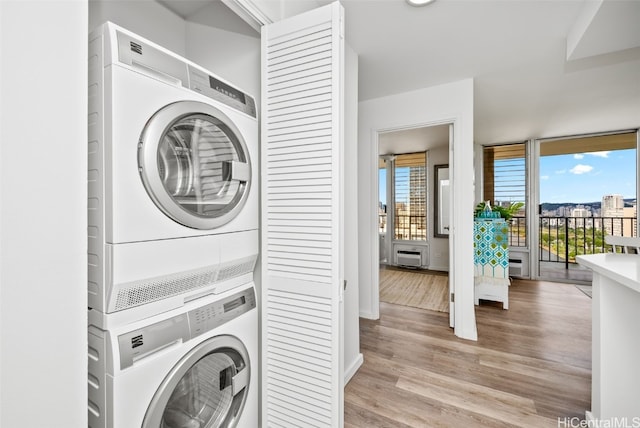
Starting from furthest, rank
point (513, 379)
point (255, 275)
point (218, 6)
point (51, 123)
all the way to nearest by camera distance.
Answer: point (513, 379) → point (218, 6) → point (255, 275) → point (51, 123)

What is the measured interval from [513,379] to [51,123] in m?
2.79

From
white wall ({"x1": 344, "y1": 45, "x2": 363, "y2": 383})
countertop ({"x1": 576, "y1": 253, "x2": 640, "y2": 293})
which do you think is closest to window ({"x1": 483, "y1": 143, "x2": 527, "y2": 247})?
countertop ({"x1": 576, "y1": 253, "x2": 640, "y2": 293})

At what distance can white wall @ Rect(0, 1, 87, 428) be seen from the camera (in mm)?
571

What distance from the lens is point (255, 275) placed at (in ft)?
5.16

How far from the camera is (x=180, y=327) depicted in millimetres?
1052

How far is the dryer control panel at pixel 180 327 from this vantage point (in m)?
0.90

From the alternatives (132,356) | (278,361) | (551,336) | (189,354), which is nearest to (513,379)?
(551,336)

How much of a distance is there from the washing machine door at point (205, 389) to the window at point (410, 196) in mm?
5025

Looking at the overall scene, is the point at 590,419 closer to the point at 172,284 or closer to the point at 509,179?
the point at 172,284

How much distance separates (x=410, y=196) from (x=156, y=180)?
18.0 feet

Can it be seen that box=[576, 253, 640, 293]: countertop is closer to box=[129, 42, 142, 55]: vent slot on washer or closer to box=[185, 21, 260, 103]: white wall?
box=[185, 21, 260, 103]: white wall

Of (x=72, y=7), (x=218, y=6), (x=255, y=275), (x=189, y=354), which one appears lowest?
(x=189, y=354)

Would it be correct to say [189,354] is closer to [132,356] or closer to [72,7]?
[132,356]

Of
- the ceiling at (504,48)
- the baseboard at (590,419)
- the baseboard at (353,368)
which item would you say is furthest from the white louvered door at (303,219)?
the baseboard at (590,419)
